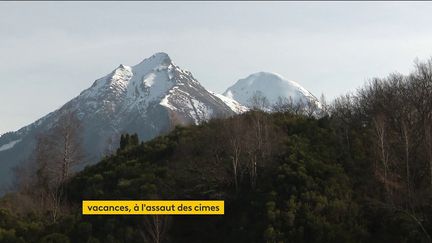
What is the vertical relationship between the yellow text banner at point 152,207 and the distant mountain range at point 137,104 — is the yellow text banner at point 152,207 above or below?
below

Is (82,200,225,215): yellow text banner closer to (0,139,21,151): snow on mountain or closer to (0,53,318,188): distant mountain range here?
(0,53,318,188): distant mountain range

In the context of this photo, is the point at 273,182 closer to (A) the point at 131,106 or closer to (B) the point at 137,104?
(B) the point at 137,104

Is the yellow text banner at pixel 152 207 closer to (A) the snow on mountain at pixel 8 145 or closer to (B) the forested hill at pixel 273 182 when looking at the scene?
(B) the forested hill at pixel 273 182

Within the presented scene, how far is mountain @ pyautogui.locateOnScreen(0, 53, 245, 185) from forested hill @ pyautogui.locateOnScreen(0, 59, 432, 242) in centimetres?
9284

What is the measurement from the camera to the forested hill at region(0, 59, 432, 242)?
78.6 ft

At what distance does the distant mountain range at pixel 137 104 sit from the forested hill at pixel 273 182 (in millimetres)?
92828

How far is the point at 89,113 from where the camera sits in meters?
160

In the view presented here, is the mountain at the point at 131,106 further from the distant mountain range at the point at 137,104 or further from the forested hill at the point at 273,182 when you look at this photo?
the forested hill at the point at 273,182

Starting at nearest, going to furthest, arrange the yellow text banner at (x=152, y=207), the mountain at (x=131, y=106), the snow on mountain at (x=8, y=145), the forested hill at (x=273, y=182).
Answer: the forested hill at (x=273, y=182) → the yellow text banner at (x=152, y=207) → the mountain at (x=131, y=106) → the snow on mountain at (x=8, y=145)

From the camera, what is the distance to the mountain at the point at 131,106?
454ft

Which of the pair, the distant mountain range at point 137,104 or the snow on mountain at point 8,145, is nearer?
the distant mountain range at point 137,104

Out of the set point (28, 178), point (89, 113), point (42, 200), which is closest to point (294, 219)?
point (42, 200)

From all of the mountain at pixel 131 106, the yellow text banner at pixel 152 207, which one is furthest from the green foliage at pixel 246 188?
the mountain at pixel 131 106

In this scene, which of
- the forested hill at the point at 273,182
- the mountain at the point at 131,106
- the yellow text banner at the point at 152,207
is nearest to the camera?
the forested hill at the point at 273,182
